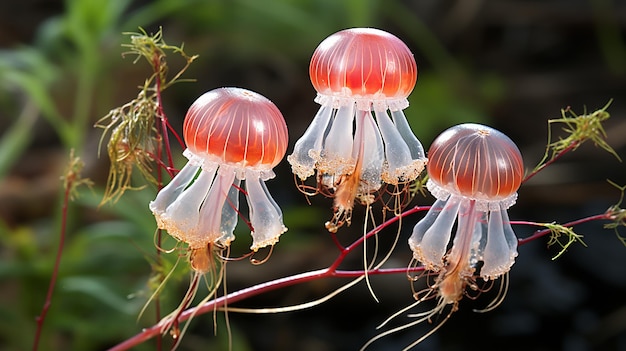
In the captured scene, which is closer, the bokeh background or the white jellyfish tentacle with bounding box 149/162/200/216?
the white jellyfish tentacle with bounding box 149/162/200/216

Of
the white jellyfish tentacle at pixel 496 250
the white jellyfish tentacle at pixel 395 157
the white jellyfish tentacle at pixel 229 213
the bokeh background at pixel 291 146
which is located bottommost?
the bokeh background at pixel 291 146

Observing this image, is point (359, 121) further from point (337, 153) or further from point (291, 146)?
point (291, 146)

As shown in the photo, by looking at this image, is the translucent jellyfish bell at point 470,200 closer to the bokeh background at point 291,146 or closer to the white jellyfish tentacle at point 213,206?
the white jellyfish tentacle at point 213,206

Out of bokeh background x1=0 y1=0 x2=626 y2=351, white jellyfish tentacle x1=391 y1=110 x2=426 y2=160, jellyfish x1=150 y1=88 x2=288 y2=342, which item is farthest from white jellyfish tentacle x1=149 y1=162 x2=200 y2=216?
bokeh background x1=0 y1=0 x2=626 y2=351

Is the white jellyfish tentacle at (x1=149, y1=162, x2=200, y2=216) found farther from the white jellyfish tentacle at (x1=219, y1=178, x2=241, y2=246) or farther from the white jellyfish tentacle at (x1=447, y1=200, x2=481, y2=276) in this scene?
the white jellyfish tentacle at (x1=447, y1=200, x2=481, y2=276)

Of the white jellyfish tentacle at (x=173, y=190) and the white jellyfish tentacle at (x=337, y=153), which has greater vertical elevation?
the white jellyfish tentacle at (x=337, y=153)

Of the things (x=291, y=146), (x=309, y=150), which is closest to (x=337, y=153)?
(x=309, y=150)

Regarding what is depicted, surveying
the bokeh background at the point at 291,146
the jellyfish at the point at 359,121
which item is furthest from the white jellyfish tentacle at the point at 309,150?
the bokeh background at the point at 291,146

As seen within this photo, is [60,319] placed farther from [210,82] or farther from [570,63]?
[570,63]
